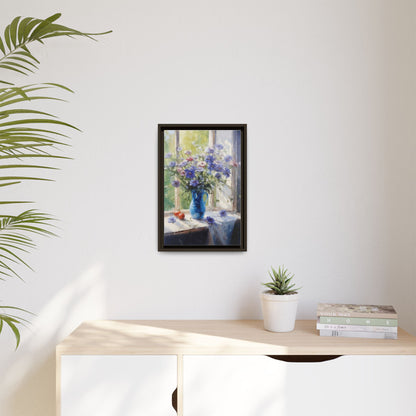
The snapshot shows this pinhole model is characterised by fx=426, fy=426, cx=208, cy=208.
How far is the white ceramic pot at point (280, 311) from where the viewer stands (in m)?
1.61

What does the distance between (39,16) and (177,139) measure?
0.81 m

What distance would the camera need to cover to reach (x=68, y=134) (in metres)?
1.86

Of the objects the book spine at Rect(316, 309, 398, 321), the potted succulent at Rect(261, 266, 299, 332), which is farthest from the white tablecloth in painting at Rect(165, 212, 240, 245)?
the book spine at Rect(316, 309, 398, 321)

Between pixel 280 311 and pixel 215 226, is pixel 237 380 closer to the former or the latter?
pixel 280 311

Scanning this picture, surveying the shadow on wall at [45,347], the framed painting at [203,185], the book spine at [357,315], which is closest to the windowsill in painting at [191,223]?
the framed painting at [203,185]

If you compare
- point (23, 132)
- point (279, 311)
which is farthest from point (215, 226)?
point (23, 132)

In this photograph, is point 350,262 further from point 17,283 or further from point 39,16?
point 39,16

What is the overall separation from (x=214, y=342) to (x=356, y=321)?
54 cm

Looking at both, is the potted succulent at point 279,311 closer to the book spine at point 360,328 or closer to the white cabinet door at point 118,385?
the book spine at point 360,328

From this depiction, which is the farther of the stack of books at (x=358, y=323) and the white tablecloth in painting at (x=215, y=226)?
the white tablecloth in painting at (x=215, y=226)

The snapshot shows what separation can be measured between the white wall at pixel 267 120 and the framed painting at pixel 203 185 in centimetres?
5

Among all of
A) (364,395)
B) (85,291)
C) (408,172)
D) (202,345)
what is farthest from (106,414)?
(408,172)

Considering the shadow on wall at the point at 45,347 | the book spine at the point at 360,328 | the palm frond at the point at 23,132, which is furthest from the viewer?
the shadow on wall at the point at 45,347

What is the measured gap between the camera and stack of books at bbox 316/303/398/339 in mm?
1561
